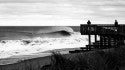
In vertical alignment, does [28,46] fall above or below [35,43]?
above

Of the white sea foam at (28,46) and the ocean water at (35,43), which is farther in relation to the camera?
the ocean water at (35,43)

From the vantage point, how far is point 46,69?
1356 cm

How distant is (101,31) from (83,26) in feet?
5.80

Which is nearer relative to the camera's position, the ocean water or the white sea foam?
the white sea foam

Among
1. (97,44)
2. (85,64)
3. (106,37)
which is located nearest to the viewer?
(85,64)

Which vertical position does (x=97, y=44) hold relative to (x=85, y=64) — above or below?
below

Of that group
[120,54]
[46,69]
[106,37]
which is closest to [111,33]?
[106,37]

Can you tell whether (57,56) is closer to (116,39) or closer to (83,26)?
(83,26)

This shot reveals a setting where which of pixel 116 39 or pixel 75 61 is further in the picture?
pixel 116 39

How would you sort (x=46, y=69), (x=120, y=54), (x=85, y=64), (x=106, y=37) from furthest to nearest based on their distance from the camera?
(x=106, y=37)
(x=120, y=54)
(x=46, y=69)
(x=85, y=64)

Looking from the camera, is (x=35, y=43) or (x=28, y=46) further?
(x=35, y=43)

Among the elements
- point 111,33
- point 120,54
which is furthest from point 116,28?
point 120,54

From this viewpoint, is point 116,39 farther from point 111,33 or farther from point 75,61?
point 75,61

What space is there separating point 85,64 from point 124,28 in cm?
1643
